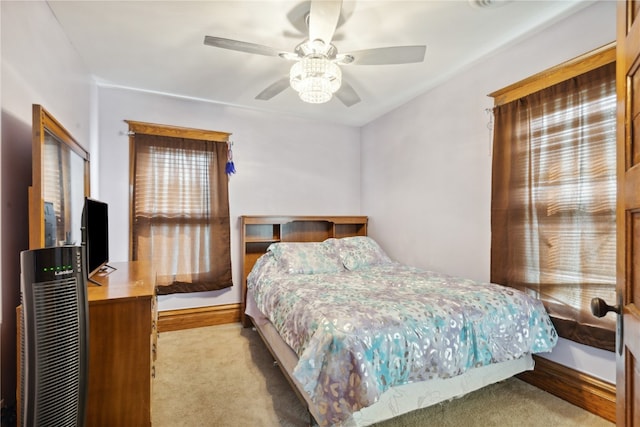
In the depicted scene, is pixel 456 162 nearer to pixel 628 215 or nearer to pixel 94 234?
pixel 628 215

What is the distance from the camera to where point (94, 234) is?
5.99ft

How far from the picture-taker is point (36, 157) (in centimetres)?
128

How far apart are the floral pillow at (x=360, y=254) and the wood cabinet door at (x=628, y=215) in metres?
2.37

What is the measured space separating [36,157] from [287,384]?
77.3 inches

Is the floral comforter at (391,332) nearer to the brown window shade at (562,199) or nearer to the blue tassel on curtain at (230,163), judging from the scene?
the brown window shade at (562,199)

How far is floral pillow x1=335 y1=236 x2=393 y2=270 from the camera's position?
3.22 metres

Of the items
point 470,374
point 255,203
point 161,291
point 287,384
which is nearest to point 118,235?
point 161,291

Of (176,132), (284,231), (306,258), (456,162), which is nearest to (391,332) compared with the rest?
(306,258)

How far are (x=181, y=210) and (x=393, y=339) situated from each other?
2601 millimetres

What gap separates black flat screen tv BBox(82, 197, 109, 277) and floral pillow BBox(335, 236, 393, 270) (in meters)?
2.10

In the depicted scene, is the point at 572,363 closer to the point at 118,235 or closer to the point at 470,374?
the point at 470,374

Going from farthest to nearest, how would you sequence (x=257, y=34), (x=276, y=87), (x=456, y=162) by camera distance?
(x=456, y=162)
(x=276, y=87)
(x=257, y=34)

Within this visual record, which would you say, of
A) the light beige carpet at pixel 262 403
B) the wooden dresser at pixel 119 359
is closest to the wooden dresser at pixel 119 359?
the wooden dresser at pixel 119 359

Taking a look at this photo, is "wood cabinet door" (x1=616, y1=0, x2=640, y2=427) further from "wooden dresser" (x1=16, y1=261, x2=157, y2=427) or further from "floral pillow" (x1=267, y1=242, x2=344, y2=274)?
"floral pillow" (x1=267, y1=242, x2=344, y2=274)
